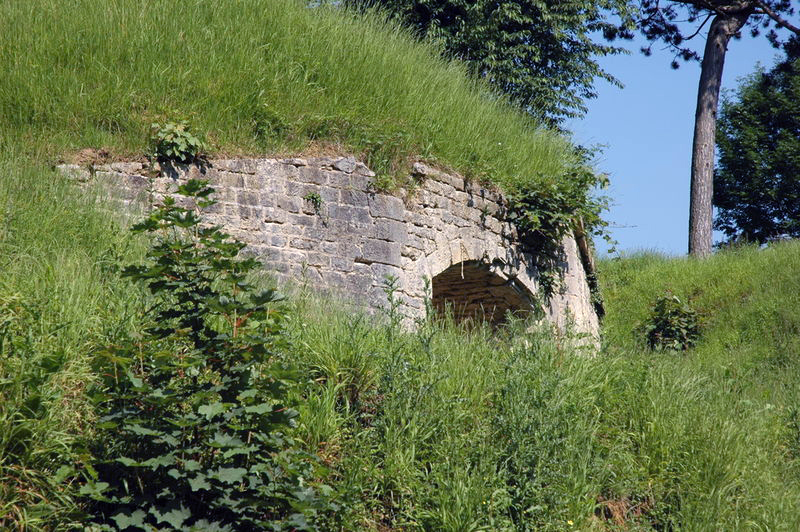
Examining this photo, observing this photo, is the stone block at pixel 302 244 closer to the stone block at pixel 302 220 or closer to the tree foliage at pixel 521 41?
the stone block at pixel 302 220

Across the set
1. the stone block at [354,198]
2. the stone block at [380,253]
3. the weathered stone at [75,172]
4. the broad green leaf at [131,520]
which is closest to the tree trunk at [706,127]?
the stone block at [380,253]

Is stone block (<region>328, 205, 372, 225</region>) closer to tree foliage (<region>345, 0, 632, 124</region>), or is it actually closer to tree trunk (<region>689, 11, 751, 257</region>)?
tree foliage (<region>345, 0, 632, 124</region>)

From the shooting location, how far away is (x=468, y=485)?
4.65m

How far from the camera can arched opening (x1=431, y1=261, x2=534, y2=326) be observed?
9.47 metres

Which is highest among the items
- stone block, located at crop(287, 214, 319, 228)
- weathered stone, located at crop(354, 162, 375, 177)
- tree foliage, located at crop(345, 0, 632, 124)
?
tree foliage, located at crop(345, 0, 632, 124)

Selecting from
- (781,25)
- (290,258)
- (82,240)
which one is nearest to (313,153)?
(290,258)

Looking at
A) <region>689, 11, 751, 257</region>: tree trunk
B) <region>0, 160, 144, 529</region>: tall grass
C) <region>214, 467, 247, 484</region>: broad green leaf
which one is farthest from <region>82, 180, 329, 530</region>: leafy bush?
<region>689, 11, 751, 257</region>: tree trunk

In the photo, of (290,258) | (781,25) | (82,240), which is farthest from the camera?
(781,25)

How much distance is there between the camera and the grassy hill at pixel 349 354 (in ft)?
14.8

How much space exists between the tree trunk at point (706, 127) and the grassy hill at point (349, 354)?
286 inches

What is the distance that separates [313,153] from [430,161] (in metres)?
1.34

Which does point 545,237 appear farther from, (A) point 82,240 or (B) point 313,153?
(A) point 82,240

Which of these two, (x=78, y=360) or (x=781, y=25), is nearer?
(x=78, y=360)

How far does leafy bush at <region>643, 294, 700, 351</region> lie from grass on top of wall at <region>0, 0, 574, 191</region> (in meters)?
3.75
